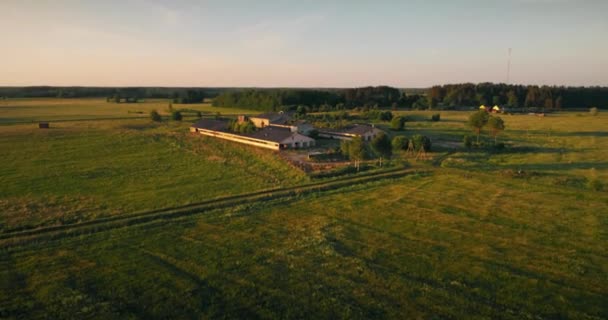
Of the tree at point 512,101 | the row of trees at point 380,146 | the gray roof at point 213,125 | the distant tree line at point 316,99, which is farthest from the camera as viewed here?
the tree at point 512,101

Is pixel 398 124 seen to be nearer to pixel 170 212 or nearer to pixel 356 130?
pixel 356 130

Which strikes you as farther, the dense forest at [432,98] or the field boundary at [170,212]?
the dense forest at [432,98]

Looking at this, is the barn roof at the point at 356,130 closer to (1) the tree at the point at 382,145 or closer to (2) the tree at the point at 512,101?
(1) the tree at the point at 382,145

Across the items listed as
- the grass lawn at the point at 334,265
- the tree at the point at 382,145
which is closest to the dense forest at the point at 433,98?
the tree at the point at 382,145

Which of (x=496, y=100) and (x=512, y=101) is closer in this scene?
(x=512, y=101)

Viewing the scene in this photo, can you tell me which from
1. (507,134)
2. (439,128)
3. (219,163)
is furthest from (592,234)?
(439,128)

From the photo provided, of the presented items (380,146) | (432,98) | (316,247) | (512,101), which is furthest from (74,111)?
(512,101)

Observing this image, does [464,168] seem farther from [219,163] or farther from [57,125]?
[57,125]
